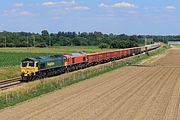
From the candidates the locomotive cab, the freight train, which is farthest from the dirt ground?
the freight train

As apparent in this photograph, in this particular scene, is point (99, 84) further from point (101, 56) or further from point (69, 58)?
point (101, 56)

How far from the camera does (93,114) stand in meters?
25.3

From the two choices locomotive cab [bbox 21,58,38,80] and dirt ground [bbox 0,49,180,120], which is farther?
locomotive cab [bbox 21,58,38,80]

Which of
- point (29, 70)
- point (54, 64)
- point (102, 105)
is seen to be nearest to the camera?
point (102, 105)

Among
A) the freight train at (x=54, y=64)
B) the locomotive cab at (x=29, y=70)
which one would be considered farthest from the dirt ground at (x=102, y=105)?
the freight train at (x=54, y=64)

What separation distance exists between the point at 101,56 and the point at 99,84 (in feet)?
132

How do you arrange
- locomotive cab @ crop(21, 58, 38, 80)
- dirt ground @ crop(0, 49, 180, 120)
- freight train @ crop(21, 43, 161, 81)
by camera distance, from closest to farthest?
dirt ground @ crop(0, 49, 180, 120) → locomotive cab @ crop(21, 58, 38, 80) → freight train @ crop(21, 43, 161, 81)

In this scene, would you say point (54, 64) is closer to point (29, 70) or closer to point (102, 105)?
point (29, 70)

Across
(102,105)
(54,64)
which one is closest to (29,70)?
(54,64)

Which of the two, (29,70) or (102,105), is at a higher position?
(29,70)

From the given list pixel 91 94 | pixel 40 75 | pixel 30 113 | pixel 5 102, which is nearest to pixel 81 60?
pixel 40 75

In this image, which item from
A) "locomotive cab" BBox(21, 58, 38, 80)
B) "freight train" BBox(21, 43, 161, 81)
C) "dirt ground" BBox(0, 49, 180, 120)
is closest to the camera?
"dirt ground" BBox(0, 49, 180, 120)

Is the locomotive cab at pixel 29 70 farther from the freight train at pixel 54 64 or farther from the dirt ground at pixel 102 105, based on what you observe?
the dirt ground at pixel 102 105

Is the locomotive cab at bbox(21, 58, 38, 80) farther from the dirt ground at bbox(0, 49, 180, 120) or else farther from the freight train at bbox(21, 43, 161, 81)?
the dirt ground at bbox(0, 49, 180, 120)
